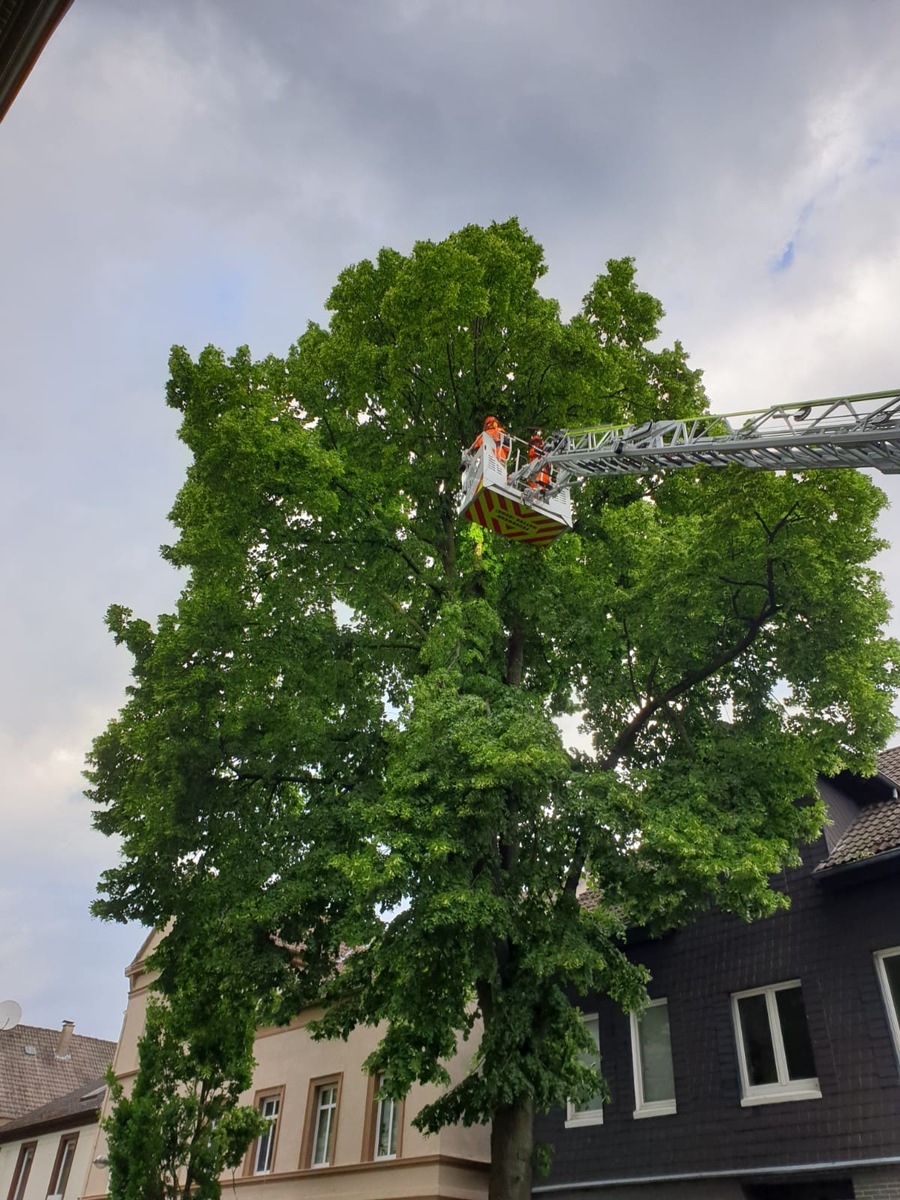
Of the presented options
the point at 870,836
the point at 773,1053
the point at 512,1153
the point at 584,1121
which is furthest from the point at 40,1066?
the point at 870,836

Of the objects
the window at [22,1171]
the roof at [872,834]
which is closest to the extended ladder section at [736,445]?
the roof at [872,834]

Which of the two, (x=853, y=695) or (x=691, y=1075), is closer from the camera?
(x=853, y=695)

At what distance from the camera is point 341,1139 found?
19406mm

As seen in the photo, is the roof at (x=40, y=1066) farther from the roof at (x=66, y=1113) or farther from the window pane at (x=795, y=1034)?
the window pane at (x=795, y=1034)

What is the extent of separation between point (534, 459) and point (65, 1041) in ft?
128

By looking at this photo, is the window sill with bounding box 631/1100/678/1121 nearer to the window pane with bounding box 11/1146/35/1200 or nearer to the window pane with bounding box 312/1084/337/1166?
the window pane with bounding box 312/1084/337/1166

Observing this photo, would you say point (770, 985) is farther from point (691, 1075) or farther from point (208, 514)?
point (208, 514)

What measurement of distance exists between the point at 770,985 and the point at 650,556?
757cm

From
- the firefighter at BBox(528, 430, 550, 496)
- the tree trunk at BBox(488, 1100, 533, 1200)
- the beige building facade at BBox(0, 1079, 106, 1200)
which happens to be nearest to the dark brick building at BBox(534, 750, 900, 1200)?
the tree trunk at BBox(488, 1100, 533, 1200)

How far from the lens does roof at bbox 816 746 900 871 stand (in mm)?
13508

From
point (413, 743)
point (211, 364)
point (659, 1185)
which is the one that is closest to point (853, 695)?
point (413, 743)

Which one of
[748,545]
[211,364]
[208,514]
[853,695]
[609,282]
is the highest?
[609,282]

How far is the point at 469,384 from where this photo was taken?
15.1 m

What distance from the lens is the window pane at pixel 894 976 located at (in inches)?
516
